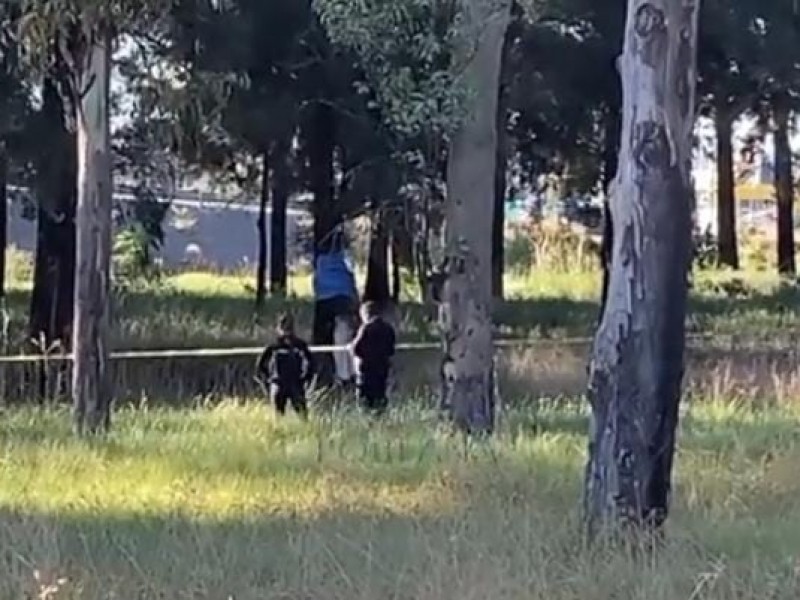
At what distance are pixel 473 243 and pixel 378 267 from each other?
1187 cm

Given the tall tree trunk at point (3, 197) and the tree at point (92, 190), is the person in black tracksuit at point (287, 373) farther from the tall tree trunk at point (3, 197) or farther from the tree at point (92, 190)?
the tall tree trunk at point (3, 197)

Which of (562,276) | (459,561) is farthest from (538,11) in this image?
(562,276)

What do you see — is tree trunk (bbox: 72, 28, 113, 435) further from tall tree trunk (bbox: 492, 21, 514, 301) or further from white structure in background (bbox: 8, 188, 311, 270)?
white structure in background (bbox: 8, 188, 311, 270)

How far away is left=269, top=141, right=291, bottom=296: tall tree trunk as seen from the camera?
24.0 m

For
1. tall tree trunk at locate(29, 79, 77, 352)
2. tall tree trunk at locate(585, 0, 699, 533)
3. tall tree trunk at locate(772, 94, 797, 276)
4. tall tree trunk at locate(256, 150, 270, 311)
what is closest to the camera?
tall tree trunk at locate(585, 0, 699, 533)

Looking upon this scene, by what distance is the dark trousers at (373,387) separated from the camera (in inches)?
621

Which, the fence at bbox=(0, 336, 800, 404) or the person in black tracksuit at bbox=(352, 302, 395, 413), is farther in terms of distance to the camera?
the fence at bbox=(0, 336, 800, 404)

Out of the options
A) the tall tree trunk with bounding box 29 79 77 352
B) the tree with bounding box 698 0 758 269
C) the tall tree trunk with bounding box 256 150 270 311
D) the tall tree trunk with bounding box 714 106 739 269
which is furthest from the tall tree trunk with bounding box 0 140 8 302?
the tall tree trunk with bounding box 714 106 739 269

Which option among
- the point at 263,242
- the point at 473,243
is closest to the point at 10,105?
the point at 473,243

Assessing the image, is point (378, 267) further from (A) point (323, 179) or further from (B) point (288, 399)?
(B) point (288, 399)

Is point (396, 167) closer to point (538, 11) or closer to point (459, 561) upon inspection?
point (538, 11)

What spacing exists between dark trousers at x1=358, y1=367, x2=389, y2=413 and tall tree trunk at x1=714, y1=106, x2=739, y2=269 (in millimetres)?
19696

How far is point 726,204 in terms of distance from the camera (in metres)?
39.8

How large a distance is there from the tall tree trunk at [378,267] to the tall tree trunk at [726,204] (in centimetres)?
1100
